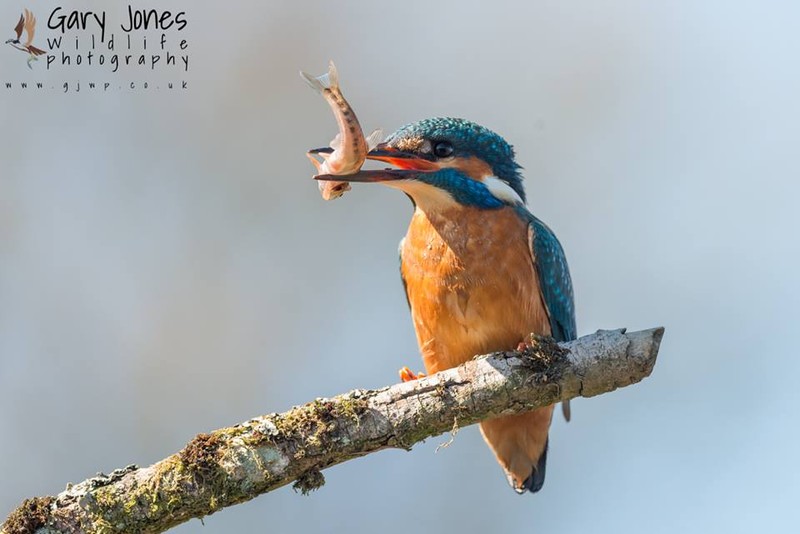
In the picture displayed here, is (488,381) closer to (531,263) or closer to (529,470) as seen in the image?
(531,263)

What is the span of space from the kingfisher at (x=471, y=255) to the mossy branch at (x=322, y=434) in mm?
881

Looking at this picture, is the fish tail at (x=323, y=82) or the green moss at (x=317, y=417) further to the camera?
the fish tail at (x=323, y=82)

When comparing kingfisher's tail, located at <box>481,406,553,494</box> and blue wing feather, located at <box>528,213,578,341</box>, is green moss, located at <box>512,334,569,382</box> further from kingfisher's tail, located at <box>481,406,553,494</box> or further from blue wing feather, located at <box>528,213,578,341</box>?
kingfisher's tail, located at <box>481,406,553,494</box>

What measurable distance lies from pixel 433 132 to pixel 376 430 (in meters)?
1.96

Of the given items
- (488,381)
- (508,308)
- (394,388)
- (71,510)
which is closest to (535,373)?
(488,381)

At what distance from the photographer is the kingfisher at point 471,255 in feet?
16.7

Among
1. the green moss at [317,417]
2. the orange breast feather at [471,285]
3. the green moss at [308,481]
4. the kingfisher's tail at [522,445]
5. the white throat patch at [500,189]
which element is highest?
the white throat patch at [500,189]

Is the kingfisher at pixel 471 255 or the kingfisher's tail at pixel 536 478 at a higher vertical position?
the kingfisher at pixel 471 255

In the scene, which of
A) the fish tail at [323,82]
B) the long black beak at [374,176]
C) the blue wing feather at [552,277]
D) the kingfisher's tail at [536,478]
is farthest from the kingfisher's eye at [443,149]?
the kingfisher's tail at [536,478]

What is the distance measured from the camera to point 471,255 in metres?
5.12

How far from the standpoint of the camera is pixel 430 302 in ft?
17.0

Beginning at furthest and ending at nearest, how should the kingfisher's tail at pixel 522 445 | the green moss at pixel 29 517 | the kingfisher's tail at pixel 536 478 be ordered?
1. the kingfisher's tail at pixel 536 478
2. the kingfisher's tail at pixel 522 445
3. the green moss at pixel 29 517

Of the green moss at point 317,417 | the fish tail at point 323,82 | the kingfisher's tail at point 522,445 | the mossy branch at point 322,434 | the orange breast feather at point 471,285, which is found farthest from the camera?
the kingfisher's tail at point 522,445

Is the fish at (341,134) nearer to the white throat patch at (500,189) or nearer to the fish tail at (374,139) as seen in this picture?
the fish tail at (374,139)
